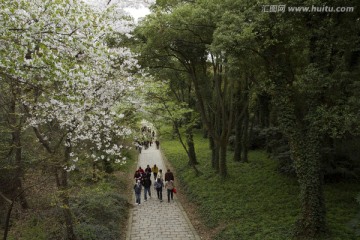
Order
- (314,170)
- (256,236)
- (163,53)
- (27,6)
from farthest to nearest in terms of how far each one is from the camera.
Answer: (163,53)
(256,236)
(314,170)
(27,6)

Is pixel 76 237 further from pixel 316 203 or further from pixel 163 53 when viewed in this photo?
pixel 163 53

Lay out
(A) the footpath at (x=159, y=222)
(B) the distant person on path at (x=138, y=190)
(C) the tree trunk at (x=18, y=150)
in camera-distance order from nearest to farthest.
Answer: (C) the tree trunk at (x=18, y=150) → (A) the footpath at (x=159, y=222) → (B) the distant person on path at (x=138, y=190)

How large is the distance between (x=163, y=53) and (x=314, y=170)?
9191 millimetres

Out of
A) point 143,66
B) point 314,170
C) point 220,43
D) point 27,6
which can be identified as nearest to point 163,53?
point 143,66

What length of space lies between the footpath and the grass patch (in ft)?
2.95

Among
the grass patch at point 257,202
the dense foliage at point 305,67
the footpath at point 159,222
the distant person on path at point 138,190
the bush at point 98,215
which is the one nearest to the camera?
the dense foliage at point 305,67

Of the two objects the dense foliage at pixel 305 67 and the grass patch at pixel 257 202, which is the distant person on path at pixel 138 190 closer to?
the grass patch at pixel 257 202

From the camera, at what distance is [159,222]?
505 inches

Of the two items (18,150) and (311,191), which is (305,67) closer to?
(311,191)

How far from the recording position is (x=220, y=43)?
1016cm

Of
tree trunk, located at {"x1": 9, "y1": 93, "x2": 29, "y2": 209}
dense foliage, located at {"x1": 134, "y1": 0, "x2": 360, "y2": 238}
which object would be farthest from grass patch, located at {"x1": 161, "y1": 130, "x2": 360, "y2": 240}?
tree trunk, located at {"x1": 9, "y1": 93, "x2": 29, "y2": 209}

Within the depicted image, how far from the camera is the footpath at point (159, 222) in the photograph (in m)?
11.4

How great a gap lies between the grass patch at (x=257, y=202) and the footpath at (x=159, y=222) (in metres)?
0.90

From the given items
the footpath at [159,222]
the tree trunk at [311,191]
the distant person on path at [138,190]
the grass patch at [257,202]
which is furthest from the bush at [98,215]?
the tree trunk at [311,191]
